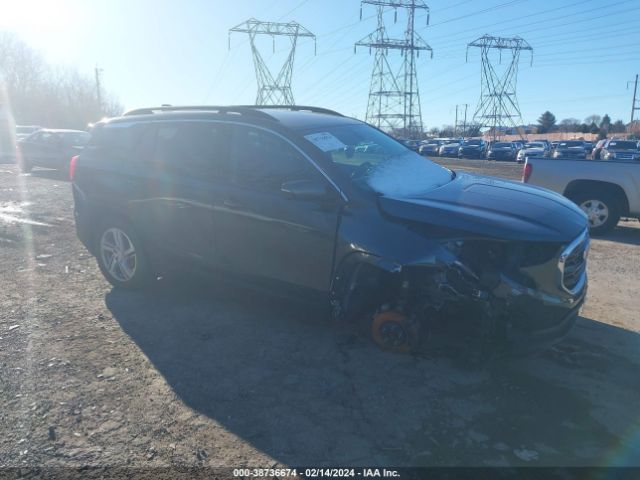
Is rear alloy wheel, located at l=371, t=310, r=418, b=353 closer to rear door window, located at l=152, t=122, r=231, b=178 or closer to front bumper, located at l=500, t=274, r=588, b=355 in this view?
front bumper, located at l=500, t=274, r=588, b=355

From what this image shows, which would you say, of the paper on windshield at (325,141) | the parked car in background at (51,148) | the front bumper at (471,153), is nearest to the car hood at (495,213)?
the paper on windshield at (325,141)

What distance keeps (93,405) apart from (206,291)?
2.16 meters

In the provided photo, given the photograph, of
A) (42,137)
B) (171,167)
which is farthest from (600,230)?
(42,137)

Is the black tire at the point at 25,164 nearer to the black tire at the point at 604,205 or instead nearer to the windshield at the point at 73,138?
the windshield at the point at 73,138

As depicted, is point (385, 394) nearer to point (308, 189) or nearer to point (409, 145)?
point (308, 189)

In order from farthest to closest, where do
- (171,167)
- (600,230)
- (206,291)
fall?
(600,230)
(206,291)
(171,167)

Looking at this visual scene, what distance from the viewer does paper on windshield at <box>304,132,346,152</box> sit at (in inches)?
160

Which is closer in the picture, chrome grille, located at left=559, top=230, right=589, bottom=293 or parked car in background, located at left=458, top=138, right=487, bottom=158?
chrome grille, located at left=559, top=230, right=589, bottom=293

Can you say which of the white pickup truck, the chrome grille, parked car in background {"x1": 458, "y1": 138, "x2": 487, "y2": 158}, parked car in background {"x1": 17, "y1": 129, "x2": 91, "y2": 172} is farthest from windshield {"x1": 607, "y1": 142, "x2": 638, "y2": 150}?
the chrome grille

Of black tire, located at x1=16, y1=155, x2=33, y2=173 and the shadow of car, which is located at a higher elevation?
the shadow of car

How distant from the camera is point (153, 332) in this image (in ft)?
14.1

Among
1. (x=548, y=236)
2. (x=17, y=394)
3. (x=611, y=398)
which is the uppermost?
(x=548, y=236)

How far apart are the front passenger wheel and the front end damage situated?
2558mm

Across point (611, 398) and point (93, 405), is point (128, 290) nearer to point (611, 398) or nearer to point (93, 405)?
point (93, 405)
